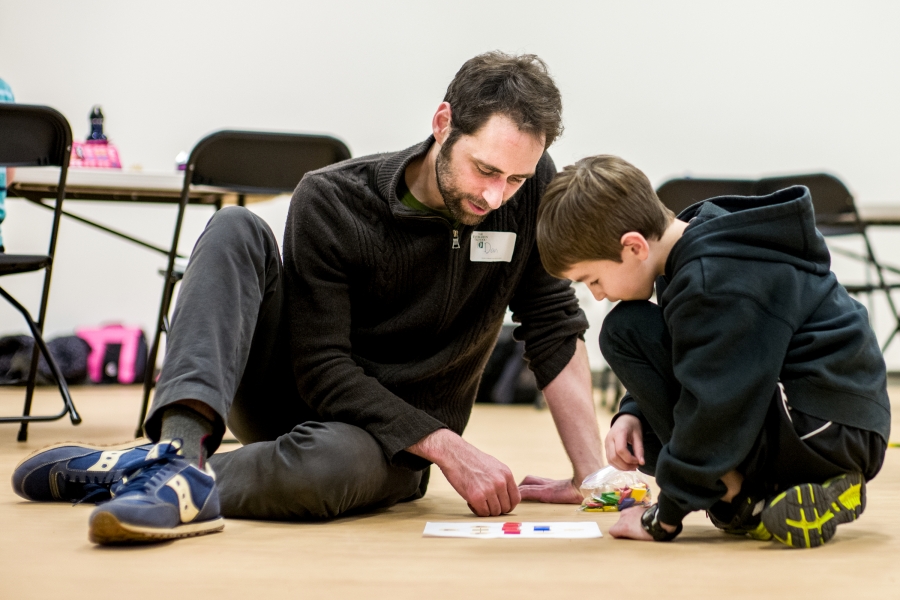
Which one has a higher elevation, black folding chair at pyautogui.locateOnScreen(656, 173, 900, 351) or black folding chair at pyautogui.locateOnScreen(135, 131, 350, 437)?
black folding chair at pyautogui.locateOnScreen(656, 173, 900, 351)

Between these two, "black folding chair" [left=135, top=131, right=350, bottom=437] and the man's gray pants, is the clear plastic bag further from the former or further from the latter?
"black folding chair" [left=135, top=131, right=350, bottom=437]

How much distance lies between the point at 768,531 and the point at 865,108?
4.39 meters

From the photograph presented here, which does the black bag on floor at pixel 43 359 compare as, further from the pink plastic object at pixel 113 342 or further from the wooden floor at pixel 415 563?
the wooden floor at pixel 415 563

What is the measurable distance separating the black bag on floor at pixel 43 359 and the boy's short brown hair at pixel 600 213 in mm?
3333

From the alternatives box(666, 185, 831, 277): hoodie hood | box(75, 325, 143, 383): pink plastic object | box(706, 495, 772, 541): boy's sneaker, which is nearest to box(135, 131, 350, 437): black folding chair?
box(666, 185, 831, 277): hoodie hood

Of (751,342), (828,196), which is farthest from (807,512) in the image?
(828,196)

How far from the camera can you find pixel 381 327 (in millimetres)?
1501

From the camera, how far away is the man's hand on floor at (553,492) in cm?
157

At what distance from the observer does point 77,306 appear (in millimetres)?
4703

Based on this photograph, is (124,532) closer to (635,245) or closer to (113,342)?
(635,245)

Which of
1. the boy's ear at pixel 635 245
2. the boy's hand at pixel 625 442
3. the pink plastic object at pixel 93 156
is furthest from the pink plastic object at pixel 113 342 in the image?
the boy's ear at pixel 635 245

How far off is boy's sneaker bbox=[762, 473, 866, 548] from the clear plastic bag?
1.10 feet

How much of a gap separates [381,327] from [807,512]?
2.44 feet

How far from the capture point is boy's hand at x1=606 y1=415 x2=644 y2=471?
50.0 inches
